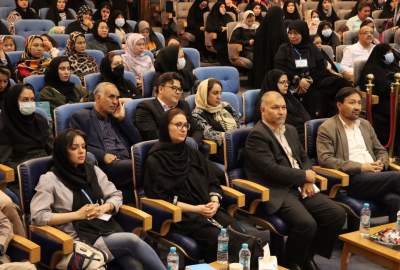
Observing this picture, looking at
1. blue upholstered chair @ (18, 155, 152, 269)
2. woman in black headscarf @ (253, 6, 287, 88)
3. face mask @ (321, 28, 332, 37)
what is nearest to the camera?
blue upholstered chair @ (18, 155, 152, 269)

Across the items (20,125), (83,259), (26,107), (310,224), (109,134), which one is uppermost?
(26,107)

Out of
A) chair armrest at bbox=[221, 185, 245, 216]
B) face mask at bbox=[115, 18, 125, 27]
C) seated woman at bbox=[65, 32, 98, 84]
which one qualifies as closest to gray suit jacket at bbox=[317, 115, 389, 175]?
chair armrest at bbox=[221, 185, 245, 216]

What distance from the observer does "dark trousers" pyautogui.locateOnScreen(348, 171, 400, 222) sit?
4.37 metres

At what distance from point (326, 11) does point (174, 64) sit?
→ 15.6ft

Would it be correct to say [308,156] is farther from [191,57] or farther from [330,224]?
[191,57]

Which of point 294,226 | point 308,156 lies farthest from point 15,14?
point 294,226

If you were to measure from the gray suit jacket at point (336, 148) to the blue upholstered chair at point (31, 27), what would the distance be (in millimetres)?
4211

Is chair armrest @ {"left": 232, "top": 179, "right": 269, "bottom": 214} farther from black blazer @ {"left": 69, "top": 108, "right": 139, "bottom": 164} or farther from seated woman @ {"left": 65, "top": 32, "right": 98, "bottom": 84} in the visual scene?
seated woman @ {"left": 65, "top": 32, "right": 98, "bottom": 84}

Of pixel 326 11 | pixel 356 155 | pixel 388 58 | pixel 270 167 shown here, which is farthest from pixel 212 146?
pixel 326 11

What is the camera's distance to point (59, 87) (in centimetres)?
522

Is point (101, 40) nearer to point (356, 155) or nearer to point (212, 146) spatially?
point (212, 146)

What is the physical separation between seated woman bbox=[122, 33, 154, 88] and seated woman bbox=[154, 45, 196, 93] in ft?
2.08

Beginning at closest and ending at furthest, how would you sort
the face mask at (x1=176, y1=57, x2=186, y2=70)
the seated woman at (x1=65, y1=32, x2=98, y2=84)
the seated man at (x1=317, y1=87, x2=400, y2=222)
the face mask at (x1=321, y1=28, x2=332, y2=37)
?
the seated man at (x1=317, y1=87, x2=400, y2=222)
the face mask at (x1=176, y1=57, x2=186, y2=70)
the seated woman at (x1=65, y1=32, x2=98, y2=84)
the face mask at (x1=321, y1=28, x2=332, y2=37)

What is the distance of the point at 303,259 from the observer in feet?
13.1
